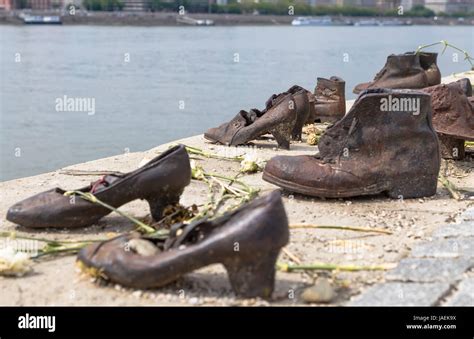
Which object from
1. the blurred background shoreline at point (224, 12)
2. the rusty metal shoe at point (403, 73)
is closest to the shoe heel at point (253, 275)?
the rusty metal shoe at point (403, 73)

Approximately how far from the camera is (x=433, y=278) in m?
3.43

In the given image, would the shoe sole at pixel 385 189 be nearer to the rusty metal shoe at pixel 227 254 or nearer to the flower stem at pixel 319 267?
the flower stem at pixel 319 267

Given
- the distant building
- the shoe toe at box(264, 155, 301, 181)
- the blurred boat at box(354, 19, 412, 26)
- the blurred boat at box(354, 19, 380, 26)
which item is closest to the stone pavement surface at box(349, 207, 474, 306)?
the shoe toe at box(264, 155, 301, 181)

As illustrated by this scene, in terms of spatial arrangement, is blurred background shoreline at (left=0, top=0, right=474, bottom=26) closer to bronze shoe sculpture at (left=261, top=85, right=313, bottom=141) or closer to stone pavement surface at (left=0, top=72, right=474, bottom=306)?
bronze shoe sculpture at (left=261, top=85, right=313, bottom=141)

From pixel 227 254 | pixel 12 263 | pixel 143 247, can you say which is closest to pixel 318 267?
pixel 227 254

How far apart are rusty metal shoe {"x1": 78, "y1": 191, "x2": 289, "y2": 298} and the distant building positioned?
264 ft

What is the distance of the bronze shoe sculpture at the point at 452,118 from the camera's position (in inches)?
228

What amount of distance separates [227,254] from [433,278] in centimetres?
86

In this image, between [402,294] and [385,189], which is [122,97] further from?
[402,294]

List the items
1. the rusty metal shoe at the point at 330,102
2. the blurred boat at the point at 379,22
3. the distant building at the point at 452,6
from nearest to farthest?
the rusty metal shoe at the point at 330,102 < the distant building at the point at 452,6 < the blurred boat at the point at 379,22

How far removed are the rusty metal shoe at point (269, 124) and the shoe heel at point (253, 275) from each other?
3449mm

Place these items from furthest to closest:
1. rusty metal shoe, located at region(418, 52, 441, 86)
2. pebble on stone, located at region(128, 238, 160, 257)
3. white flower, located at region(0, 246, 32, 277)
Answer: rusty metal shoe, located at region(418, 52, 441, 86) < white flower, located at region(0, 246, 32, 277) < pebble on stone, located at region(128, 238, 160, 257)

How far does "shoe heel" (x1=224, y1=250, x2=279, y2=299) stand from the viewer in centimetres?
318
